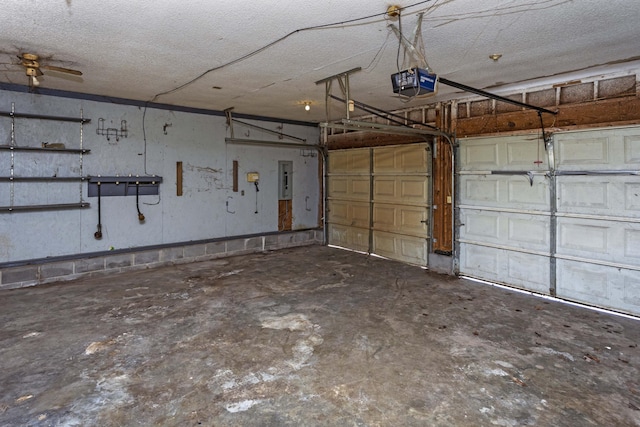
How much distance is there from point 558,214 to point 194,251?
237 inches

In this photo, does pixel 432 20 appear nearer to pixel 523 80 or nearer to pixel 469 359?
pixel 523 80

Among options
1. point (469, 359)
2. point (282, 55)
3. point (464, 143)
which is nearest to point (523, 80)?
point (464, 143)

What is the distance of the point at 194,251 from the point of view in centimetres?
706

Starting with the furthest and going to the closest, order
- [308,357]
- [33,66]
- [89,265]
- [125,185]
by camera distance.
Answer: [125,185] < [89,265] < [33,66] < [308,357]

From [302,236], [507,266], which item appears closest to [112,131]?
[302,236]

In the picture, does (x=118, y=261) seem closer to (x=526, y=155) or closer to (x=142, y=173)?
(x=142, y=173)

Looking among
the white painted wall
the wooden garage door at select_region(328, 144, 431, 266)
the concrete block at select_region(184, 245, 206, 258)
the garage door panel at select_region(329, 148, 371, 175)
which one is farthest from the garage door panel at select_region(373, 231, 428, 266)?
A: the concrete block at select_region(184, 245, 206, 258)

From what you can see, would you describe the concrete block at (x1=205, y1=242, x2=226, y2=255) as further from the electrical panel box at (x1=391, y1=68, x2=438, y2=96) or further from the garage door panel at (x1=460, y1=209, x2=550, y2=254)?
the electrical panel box at (x1=391, y1=68, x2=438, y2=96)

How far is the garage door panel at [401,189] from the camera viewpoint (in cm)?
664

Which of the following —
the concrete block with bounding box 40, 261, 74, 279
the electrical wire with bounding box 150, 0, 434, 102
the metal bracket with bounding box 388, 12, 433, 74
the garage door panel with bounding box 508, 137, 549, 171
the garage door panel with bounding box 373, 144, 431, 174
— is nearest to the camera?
the electrical wire with bounding box 150, 0, 434, 102

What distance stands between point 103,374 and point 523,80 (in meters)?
5.77

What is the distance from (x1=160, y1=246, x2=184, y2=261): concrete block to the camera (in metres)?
6.69

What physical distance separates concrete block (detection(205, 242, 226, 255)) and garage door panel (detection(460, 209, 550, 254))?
4502 mm

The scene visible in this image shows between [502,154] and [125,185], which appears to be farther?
[125,185]
